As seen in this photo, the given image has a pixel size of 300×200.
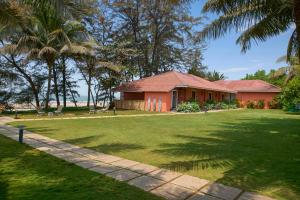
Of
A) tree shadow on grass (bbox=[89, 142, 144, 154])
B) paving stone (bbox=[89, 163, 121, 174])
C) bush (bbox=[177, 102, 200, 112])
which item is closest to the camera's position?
paving stone (bbox=[89, 163, 121, 174])

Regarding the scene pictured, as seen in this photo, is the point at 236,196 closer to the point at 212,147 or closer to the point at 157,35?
the point at 212,147

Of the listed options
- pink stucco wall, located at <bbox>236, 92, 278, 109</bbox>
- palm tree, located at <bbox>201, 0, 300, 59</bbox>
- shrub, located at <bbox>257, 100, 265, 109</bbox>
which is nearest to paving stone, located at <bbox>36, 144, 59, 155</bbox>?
palm tree, located at <bbox>201, 0, 300, 59</bbox>

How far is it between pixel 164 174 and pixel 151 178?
0.41 meters

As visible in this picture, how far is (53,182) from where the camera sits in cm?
502

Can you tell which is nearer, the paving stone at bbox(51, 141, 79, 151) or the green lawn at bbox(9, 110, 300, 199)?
the green lawn at bbox(9, 110, 300, 199)

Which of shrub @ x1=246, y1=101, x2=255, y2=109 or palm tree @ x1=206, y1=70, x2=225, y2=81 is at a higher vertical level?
palm tree @ x1=206, y1=70, x2=225, y2=81

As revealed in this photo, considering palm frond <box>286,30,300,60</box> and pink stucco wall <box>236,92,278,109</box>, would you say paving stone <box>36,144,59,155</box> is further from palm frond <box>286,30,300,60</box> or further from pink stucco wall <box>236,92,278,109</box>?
pink stucco wall <box>236,92,278,109</box>

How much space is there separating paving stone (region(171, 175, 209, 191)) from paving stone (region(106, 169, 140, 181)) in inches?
35.9

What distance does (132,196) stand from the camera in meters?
4.43

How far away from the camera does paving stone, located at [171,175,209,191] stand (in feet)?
16.4

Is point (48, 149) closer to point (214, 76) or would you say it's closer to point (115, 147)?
point (115, 147)

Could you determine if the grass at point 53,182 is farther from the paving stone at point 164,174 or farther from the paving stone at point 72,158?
the paving stone at point 164,174

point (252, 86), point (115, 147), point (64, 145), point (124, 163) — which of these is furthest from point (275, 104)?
point (124, 163)

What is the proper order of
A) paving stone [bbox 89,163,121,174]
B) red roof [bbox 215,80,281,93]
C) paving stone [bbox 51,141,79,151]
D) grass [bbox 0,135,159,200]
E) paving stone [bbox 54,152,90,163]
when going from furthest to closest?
red roof [bbox 215,80,281,93] → paving stone [bbox 51,141,79,151] → paving stone [bbox 54,152,90,163] → paving stone [bbox 89,163,121,174] → grass [bbox 0,135,159,200]
